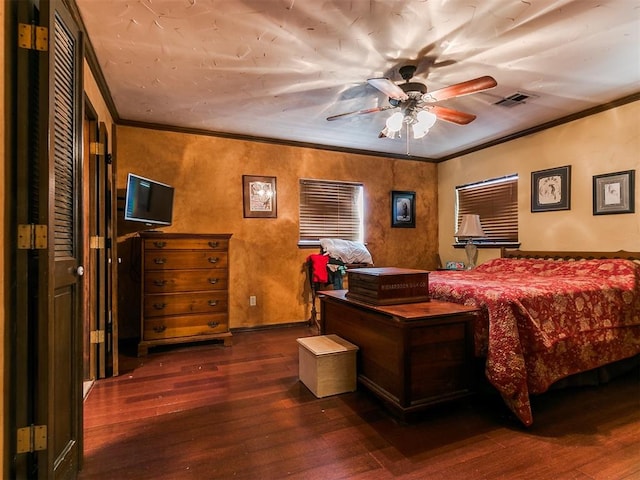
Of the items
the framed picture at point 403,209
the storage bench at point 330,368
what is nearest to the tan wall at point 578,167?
the framed picture at point 403,209

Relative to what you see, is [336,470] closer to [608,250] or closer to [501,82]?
[501,82]

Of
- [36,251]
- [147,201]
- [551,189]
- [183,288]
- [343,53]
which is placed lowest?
[183,288]

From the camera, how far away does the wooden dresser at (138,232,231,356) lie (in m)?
3.36

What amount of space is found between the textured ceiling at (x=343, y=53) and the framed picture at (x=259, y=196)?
798mm

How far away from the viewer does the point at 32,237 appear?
4.08 feet

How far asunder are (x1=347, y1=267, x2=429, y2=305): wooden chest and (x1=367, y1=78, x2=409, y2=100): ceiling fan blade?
1.28 meters

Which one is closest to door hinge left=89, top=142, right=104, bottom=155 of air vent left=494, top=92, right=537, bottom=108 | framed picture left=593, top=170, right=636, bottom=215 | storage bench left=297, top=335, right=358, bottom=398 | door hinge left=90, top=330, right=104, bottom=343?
door hinge left=90, top=330, right=104, bottom=343

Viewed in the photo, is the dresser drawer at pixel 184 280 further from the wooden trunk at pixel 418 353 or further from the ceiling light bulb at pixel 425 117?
the ceiling light bulb at pixel 425 117

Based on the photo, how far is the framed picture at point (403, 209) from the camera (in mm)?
5145

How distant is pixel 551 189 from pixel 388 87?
2.55 meters

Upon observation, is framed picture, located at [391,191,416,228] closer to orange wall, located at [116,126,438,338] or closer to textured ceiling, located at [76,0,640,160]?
orange wall, located at [116,126,438,338]

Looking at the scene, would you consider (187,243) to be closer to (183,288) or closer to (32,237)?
(183,288)

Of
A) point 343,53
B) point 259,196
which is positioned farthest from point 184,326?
point 343,53

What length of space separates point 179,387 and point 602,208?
4.10 m
